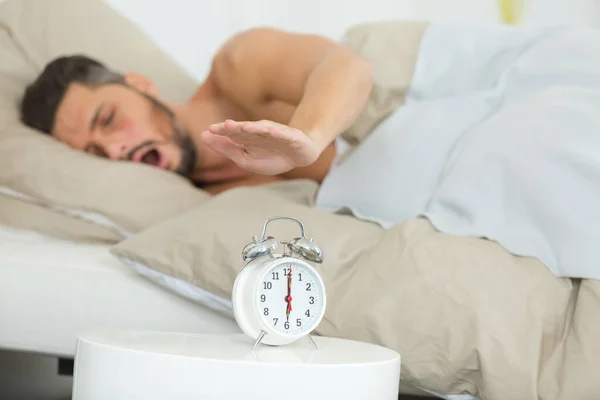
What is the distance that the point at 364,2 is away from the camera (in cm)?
241

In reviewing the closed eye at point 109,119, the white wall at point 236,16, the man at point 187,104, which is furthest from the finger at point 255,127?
the white wall at point 236,16

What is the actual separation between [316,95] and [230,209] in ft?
0.81

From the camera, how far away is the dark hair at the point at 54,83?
173 cm

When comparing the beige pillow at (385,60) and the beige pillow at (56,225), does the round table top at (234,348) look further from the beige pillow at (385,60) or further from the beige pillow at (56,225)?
the beige pillow at (385,60)

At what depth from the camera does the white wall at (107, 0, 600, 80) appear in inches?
94.0

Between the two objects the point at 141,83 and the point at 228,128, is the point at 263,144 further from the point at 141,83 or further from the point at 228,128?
the point at 141,83

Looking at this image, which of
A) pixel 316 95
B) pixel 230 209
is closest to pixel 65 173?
pixel 230 209

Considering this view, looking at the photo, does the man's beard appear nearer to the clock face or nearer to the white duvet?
the white duvet

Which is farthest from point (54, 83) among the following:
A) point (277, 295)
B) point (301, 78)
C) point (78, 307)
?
point (277, 295)

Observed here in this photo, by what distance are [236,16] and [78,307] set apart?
140cm

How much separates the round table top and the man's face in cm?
78

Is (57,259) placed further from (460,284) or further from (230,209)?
(460,284)

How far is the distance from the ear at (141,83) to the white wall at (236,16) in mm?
573

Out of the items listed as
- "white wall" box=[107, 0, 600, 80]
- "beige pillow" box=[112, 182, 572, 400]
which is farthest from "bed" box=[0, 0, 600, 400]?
"white wall" box=[107, 0, 600, 80]
